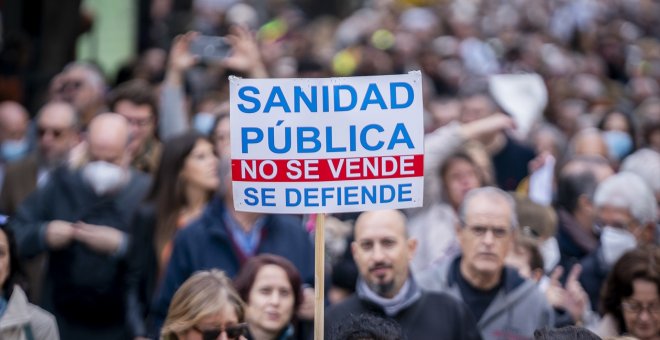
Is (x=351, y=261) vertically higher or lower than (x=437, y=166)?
lower

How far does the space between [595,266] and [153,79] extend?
7.82 meters

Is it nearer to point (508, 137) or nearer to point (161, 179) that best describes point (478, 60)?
point (508, 137)

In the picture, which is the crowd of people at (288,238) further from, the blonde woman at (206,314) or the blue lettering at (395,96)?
the blue lettering at (395,96)

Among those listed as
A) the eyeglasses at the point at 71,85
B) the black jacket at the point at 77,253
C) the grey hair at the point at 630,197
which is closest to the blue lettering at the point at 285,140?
the black jacket at the point at 77,253

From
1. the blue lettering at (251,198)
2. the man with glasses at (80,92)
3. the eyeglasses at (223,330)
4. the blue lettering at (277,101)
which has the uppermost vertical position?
the man with glasses at (80,92)

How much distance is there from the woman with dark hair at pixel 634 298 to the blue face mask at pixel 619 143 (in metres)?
5.62

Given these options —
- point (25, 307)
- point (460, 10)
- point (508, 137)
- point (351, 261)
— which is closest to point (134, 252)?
point (351, 261)

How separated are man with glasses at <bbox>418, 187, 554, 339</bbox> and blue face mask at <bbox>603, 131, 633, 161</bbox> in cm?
532

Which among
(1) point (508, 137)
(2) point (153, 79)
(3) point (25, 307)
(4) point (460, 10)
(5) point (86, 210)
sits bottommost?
(3) point (25, 307)

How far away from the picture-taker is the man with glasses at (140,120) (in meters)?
9.88

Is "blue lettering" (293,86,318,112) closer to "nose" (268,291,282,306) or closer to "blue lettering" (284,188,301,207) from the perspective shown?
"blue lettering" (284,188,301,207)

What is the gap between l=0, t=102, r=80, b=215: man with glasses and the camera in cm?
980

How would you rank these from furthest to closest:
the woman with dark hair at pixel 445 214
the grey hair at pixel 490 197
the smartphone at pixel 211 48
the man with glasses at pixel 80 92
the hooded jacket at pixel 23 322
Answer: the smartphone at pixel 211 48 < the man with glasses at pixel 80 92 < the woman with dark hair at pixel 445 214 < the grey hair at pixel 490 197 < the hooded jacket at pixel 23 322

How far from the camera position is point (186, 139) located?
29.0 ft
